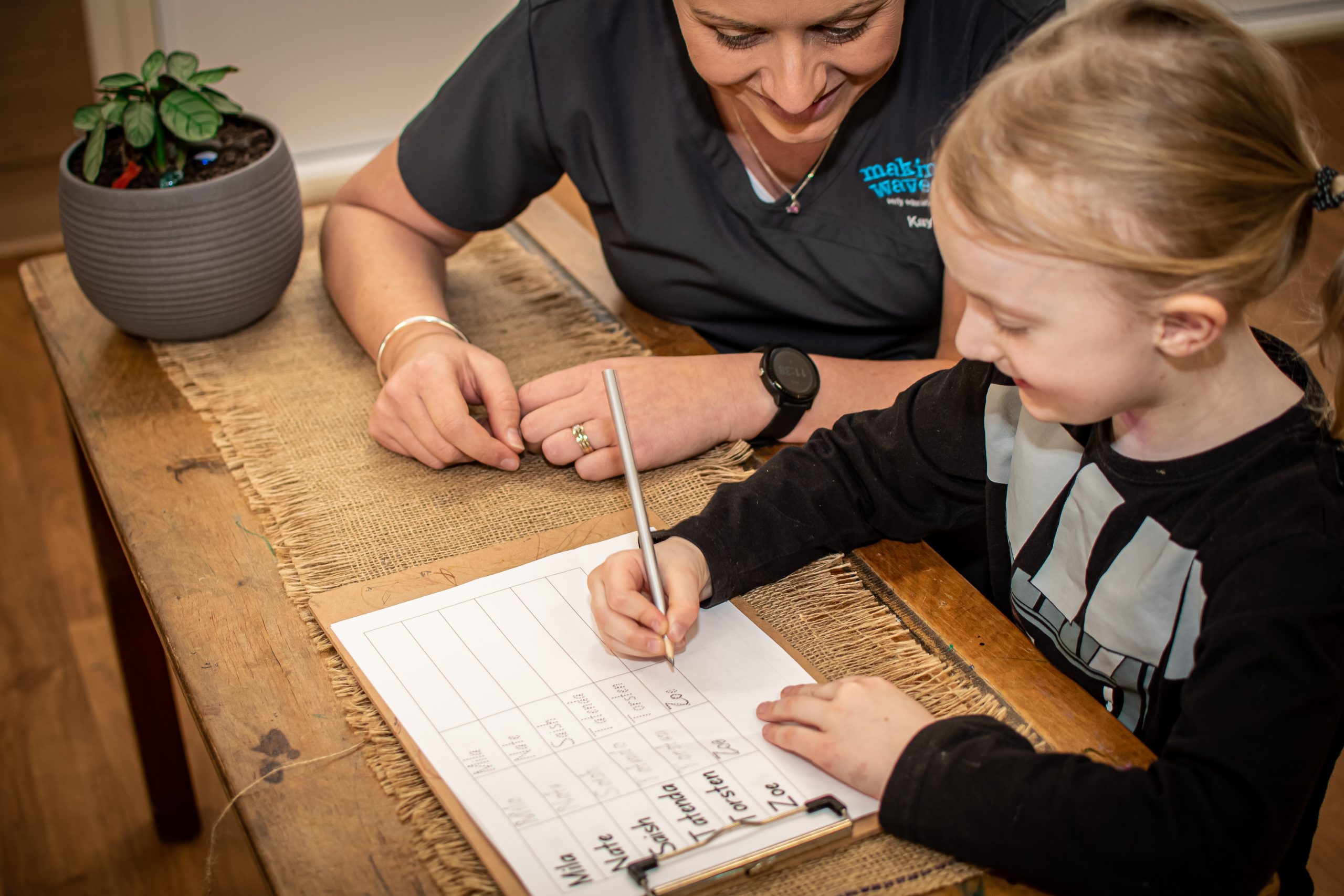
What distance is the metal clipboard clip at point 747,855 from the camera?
0.62 metres

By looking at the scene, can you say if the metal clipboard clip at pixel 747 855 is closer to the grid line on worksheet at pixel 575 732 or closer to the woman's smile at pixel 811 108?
the grid line on worksheet at pixel 575 732

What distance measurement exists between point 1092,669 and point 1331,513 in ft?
0.66

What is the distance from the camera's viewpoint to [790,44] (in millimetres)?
884

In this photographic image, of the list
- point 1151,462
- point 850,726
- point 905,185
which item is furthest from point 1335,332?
point 905,185

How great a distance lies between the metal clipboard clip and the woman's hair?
0.33 m

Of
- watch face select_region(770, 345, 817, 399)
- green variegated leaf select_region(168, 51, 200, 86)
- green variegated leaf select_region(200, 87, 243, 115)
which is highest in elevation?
green variegated leaf select_region(168, 51, 200, 86)

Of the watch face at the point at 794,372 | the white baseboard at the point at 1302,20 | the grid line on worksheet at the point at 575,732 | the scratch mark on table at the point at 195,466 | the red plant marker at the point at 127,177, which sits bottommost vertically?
the white baseboard at the point at 1302,20

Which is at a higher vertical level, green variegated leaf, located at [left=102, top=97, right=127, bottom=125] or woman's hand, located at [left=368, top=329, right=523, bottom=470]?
green variegated leaf, located at [left=102, top=97, right=127, bottom=125]

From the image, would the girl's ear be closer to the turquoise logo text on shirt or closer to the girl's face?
the girl's face

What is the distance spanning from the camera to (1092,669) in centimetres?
79

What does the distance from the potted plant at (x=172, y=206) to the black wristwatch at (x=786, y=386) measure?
1.58 ft

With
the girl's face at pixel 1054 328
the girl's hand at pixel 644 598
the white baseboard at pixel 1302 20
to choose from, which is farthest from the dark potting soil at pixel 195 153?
the white baseboard at pixel 1302 20

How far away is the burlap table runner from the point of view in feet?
2.16

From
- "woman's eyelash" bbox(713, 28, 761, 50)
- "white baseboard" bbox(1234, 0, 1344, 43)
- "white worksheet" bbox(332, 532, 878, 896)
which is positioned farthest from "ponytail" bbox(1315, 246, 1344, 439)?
"white baseboard" bbox(1234, 0, 1344, 43)
